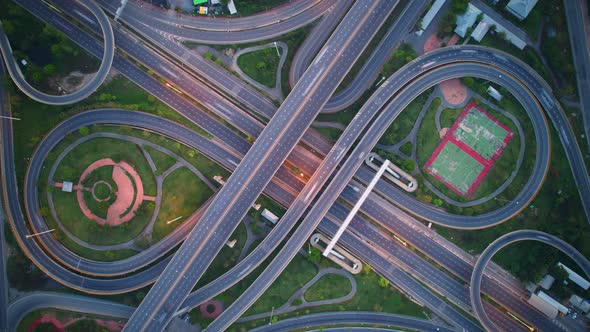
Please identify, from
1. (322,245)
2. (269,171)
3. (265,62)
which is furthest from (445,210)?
(265,62)

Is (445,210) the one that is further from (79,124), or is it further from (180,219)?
(79,124)

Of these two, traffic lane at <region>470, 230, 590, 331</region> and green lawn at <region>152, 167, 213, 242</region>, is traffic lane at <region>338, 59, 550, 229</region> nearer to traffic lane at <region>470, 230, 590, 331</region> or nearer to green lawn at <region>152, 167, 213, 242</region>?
traffic lane at <region>470, 230, 590, 331</region>

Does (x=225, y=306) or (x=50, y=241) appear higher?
(x=225, y=306)

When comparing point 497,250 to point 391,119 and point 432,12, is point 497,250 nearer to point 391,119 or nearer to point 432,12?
point 391,119

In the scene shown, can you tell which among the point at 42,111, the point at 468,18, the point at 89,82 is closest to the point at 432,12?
the point at 468,18

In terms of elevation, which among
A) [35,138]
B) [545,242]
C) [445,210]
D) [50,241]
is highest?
[545,242]

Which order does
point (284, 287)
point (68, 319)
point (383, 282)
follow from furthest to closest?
point (284, 287) → point (383, 282) → point (68, 319)
